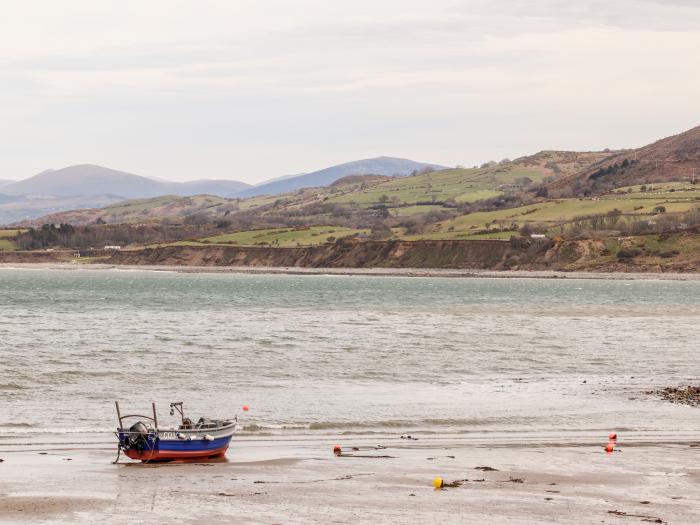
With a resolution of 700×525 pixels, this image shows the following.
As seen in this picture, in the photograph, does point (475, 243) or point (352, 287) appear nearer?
point (352, 287)

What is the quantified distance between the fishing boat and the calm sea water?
466cm

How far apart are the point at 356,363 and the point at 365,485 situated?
1077 inches

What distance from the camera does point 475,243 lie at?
180m

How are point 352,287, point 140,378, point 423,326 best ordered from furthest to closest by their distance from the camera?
point 352,287 → point 423,326 → point 140,378

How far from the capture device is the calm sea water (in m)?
34.7

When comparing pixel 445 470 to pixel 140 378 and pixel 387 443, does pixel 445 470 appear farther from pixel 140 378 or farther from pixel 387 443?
pixel 140 378

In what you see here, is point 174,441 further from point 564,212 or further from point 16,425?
point 564,212

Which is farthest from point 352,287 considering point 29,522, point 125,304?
point 29,522

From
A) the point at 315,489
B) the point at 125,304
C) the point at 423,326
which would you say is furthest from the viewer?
the point at 125,304

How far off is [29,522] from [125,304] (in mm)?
79262

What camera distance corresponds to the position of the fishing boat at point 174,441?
26.6 metres

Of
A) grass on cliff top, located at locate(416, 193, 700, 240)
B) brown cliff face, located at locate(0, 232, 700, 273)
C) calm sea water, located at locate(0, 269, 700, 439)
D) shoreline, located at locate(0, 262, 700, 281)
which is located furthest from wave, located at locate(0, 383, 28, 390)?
grass on cliff top, located at locate(416, 193, 700, 240)

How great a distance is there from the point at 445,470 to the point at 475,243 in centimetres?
15613

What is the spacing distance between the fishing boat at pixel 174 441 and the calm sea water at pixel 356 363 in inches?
183
